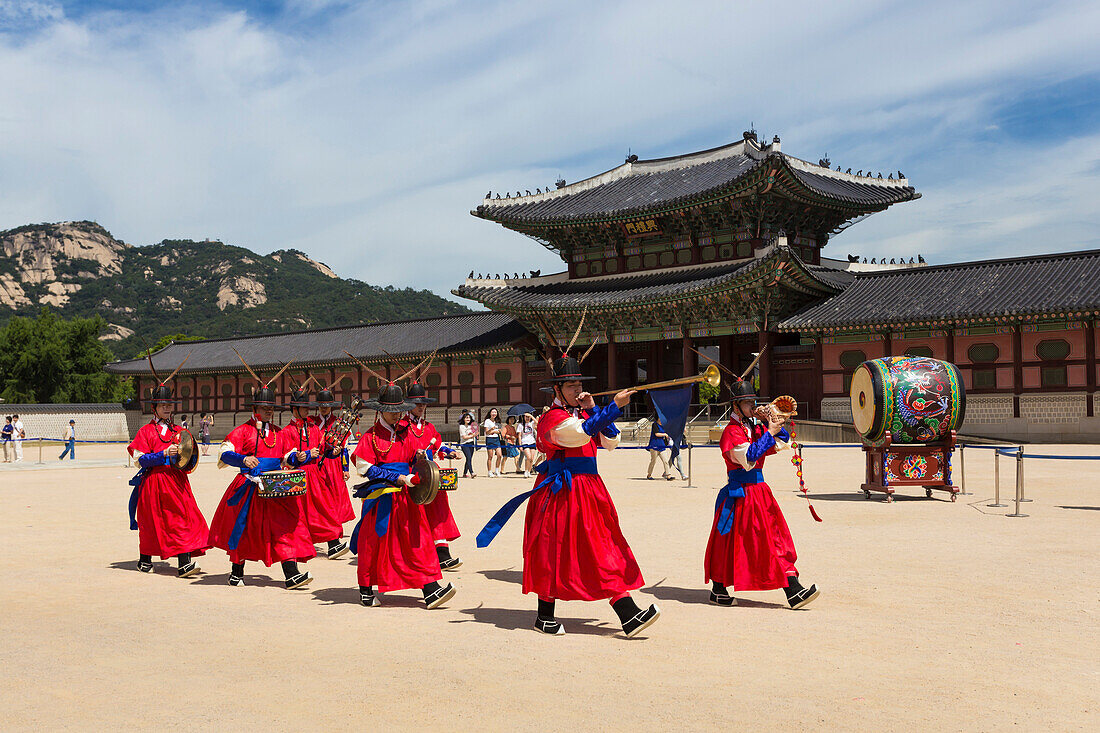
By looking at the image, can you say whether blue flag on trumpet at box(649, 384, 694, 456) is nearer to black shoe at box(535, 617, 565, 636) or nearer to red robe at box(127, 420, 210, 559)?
black shoe at box(535, 617, 565, 636)

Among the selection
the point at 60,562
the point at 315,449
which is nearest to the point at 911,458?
the point at 315,449

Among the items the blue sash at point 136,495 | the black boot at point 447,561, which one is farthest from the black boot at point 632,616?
the blue sash at point 136,495

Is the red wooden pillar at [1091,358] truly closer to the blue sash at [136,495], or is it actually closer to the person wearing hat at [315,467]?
the person wearing hat at [315,467]

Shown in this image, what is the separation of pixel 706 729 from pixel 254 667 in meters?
2.54

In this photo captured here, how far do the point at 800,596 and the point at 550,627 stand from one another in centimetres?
191

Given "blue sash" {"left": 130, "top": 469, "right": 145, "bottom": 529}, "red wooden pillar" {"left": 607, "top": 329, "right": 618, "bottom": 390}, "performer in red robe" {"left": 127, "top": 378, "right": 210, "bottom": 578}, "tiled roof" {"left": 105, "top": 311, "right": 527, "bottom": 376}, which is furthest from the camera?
"tiled roof" {"left": 105, "top": 311, "right": 527, "bottom": 376}

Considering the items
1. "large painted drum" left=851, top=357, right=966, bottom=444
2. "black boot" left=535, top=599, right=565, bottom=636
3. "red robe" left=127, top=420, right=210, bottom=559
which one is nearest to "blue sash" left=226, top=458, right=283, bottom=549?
"red robe" left=127, top=420, right=210, bottom=559

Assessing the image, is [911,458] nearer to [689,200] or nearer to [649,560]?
[649,560]

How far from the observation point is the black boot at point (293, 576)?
23.8 ft

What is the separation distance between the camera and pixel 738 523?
21.1ft

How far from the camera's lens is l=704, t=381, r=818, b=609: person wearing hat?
6.28 m

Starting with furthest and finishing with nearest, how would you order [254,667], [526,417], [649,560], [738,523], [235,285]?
[235,285] → [526,417] → [649,560] → [738,523] → [254,667]

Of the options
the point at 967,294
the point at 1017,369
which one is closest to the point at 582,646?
the point at 1017,369

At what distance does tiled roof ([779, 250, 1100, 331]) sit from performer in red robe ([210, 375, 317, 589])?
68.9ft
